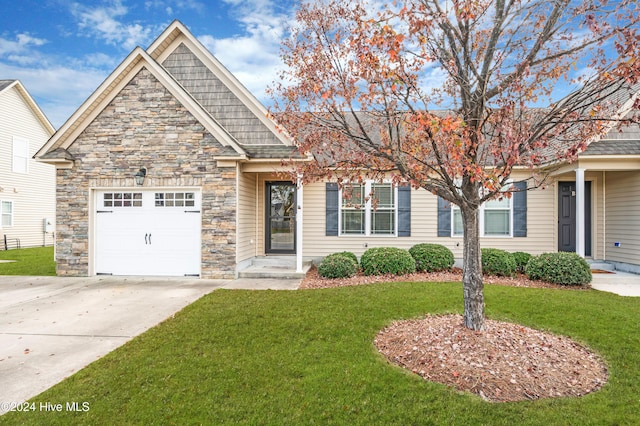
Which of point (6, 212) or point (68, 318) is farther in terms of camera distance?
point (6, 212)

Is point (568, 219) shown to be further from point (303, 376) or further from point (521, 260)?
point (303, 376)

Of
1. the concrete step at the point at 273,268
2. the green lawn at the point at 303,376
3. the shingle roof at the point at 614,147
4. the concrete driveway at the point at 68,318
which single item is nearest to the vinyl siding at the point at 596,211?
the shingle roof at the point at 614,147

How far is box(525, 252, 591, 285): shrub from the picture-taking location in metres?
8.12

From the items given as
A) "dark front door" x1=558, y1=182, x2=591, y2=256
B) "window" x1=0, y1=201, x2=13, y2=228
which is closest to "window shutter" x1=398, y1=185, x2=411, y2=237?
"dark front door" x1=558, y1=182, x2=591, y2=256

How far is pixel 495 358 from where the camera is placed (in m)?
3.83

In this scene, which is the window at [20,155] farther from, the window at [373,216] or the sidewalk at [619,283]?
the sidewalk at [619,283]

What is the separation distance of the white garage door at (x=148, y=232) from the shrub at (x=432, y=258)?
610 centimetres

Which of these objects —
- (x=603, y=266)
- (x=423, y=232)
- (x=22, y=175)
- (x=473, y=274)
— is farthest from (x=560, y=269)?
(x=22, y=175)

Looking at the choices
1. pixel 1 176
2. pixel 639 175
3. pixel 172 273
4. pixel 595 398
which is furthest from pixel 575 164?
pixel 1 176

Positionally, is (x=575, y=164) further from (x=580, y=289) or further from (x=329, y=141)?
(x=329, y=141)

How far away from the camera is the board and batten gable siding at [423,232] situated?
10602 millimetres

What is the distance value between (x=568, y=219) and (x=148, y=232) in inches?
499

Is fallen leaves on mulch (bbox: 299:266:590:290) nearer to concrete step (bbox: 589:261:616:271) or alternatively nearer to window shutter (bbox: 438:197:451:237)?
window shutter (bbox: 438:197:451:237)

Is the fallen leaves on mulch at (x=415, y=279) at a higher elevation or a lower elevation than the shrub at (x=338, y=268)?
lower
